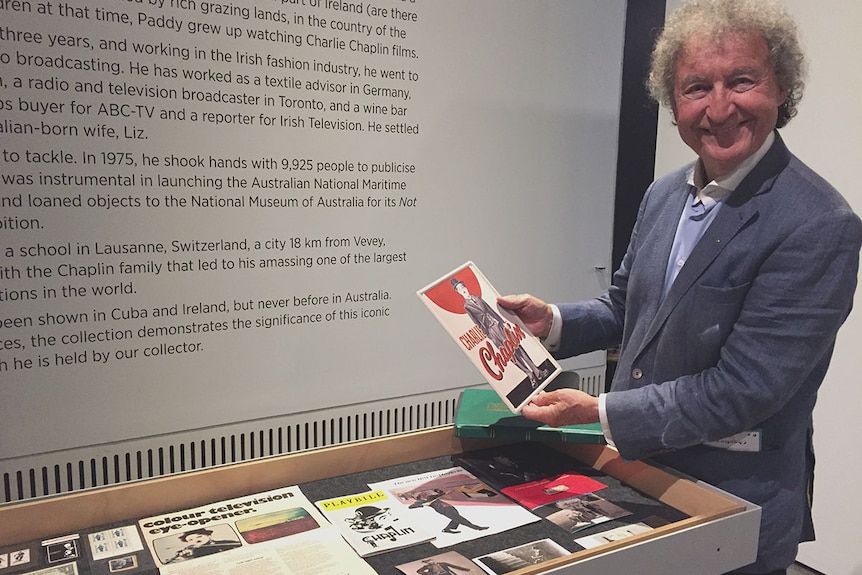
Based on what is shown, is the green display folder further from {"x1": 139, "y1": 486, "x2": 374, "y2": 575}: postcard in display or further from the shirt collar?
the shirt collar

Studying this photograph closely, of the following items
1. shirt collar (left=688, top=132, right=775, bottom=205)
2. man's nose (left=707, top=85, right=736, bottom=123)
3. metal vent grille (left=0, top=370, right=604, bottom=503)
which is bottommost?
metal vent grille (left=0, top=370, right=604, bottom=503)

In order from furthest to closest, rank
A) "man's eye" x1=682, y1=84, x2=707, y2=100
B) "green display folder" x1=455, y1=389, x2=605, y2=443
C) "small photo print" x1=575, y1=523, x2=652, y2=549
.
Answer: "green display folder" x1=455, y1=389, x2=605, y2=443, "man's eye" x1=682, y1=84, x2=707, y2=100, "small photo print" x1=575, y1=523, x2=652, y2=549

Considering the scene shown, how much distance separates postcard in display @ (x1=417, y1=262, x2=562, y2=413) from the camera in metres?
1.24

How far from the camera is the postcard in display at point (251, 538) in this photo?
39.4 inches

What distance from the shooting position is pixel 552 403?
1228 mm

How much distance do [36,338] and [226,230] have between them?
43 centimetres

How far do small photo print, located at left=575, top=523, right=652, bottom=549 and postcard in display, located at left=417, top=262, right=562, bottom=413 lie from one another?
0.25m

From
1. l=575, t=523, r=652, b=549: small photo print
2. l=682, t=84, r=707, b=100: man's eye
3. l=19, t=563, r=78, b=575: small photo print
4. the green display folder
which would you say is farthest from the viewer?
the green display folder

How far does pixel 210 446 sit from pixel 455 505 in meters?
0.66

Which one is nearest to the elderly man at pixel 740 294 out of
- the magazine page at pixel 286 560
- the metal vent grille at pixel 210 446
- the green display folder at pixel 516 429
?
the green display folder at pixel 516 429

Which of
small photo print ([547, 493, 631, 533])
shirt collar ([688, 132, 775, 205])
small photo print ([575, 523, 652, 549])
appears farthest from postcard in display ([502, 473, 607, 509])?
shirt collar ([688, 132, 775, 205])

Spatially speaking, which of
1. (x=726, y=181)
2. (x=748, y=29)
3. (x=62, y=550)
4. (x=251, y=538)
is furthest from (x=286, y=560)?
(x=748, y=29)

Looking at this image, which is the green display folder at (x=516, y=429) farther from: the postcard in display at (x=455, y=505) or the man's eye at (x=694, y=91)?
the man's eye at (x=694, y=91)

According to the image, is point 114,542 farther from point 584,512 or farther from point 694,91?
point 694,91
